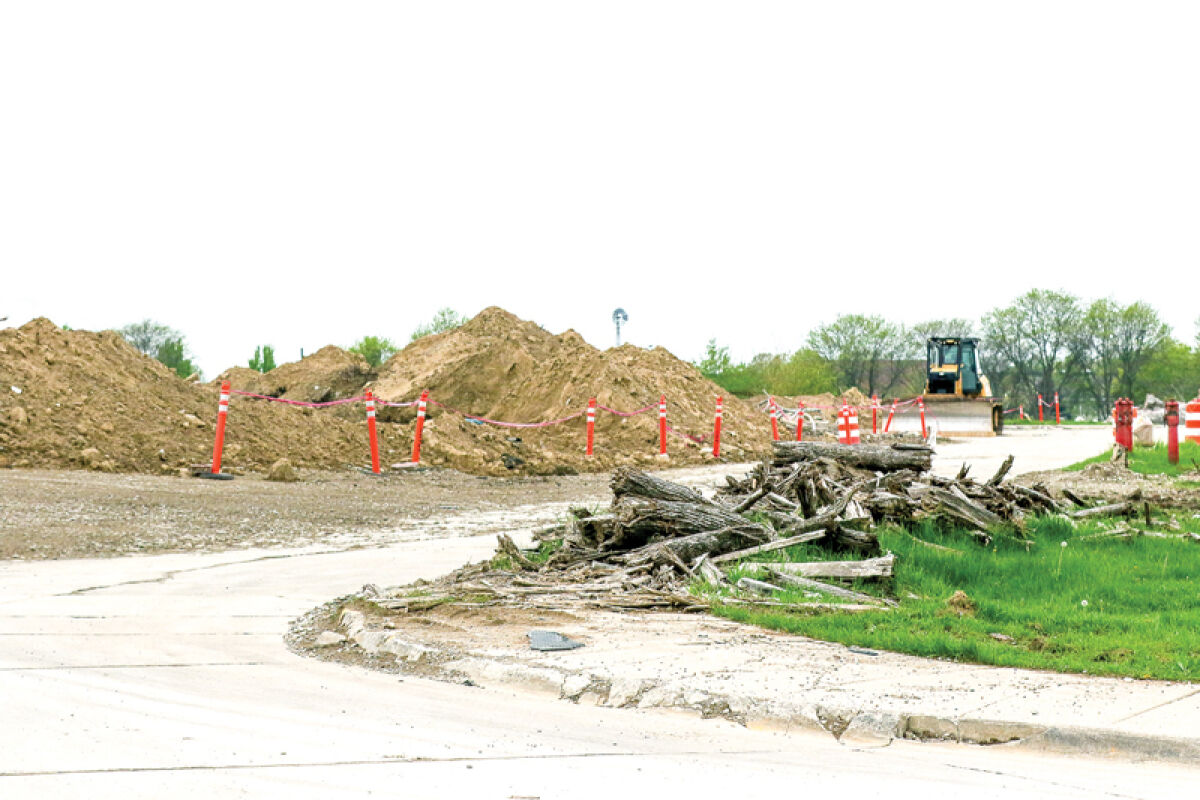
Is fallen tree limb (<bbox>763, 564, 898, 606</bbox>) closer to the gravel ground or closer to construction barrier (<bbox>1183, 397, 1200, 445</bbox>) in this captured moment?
the gravel ground

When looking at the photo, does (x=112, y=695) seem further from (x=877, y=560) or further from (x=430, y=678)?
(x=877, y=560)

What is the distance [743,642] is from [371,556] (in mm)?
6355

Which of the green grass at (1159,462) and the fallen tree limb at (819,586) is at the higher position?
the green grass at (1159,462)

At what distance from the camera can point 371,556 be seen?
12.9 m

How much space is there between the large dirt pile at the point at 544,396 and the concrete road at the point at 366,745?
679 inches

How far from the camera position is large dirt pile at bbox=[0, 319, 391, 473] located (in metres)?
20.0

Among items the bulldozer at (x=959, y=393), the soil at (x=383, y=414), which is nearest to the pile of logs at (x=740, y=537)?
the soil at (x=383, y=414)

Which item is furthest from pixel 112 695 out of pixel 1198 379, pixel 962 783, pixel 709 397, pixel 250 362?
pixel 1198 379

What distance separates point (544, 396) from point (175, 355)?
38.9 meters

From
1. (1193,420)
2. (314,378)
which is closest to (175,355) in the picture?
(314,378)

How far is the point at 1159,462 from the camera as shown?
2094 centimetres

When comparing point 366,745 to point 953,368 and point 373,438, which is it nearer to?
point 373,438

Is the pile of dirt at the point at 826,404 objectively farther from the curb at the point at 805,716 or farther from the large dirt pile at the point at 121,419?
the curb at the point at 805,716

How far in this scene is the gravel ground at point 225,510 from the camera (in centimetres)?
1351
